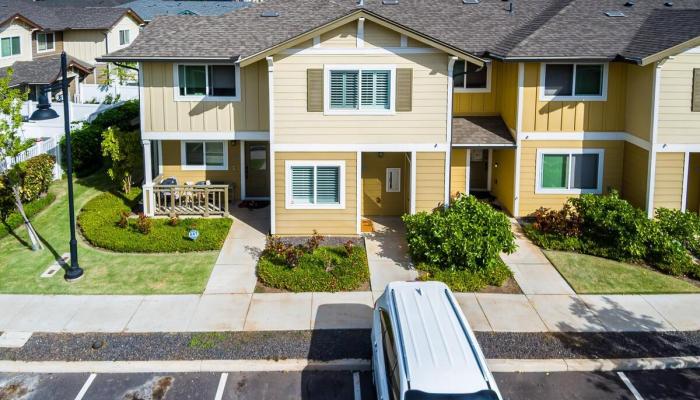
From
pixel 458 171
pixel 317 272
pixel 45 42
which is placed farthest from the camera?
pixel 45 42

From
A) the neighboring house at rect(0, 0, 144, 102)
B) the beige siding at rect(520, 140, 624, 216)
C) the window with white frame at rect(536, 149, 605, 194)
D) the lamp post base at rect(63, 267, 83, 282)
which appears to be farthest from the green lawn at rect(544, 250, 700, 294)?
the neighboring house at rect(0, 0, 144, 102)

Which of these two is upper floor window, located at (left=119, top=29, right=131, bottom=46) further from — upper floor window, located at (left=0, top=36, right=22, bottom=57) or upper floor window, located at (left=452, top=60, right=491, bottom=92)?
upper floor window, located at (left=452, top=60, right=491, bottom=92)

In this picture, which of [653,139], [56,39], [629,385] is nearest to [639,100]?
[653,139]

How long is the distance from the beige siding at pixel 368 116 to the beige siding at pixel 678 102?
6306 mm

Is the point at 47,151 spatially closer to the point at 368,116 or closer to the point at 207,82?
the point at 207,82

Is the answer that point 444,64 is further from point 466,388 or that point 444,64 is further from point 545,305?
point 466,388

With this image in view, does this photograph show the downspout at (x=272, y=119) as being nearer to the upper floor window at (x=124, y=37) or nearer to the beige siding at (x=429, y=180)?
the beige siding at (x=429, y=180)

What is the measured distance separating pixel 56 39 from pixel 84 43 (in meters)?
1.91

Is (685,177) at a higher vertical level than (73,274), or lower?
higher

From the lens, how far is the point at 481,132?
22.3 m

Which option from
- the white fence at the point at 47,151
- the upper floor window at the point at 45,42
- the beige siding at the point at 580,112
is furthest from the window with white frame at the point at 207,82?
the upper floor window at the point at 45,42

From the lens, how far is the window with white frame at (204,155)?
24125mm

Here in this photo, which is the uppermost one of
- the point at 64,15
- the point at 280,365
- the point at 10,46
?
the point at 64,15

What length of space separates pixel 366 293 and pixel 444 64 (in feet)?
23.6
